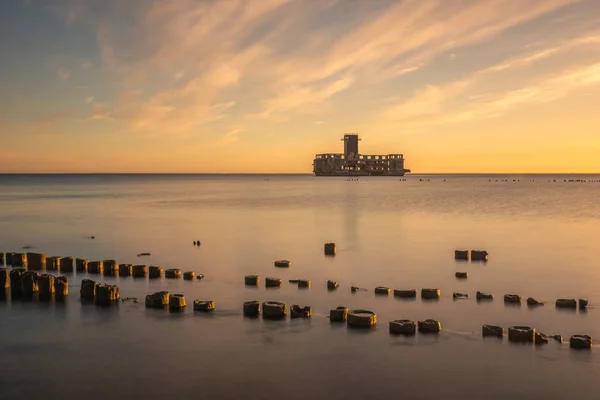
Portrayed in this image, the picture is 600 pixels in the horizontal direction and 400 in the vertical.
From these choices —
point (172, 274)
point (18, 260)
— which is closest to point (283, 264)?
point (172, 274)

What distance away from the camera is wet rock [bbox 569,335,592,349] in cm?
1461

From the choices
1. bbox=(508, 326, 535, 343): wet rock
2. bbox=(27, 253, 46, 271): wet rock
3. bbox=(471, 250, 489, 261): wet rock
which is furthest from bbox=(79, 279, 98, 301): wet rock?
bbox=(471, 250, 489, 261): wet rock

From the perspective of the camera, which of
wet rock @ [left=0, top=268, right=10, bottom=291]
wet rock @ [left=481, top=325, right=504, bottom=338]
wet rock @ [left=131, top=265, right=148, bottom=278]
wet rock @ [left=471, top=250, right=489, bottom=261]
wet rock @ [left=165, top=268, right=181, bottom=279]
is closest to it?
wet rock @ [left=481, top=325, right=504, bottom=338]

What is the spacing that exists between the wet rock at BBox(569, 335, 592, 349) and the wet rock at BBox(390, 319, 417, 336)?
4.38m

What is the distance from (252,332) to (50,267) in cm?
1557

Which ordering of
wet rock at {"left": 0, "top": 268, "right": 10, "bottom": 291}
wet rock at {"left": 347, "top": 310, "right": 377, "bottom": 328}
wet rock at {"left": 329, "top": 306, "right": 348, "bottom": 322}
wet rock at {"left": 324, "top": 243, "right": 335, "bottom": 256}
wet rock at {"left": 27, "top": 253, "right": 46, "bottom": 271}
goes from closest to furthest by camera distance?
1. wet rock at {"left": 347, "top": 310, "right": 377, "bottom": 328}
2. wet rock at {"left": 329, "top": 306, "right": 348, "bottom": 322}
3. wet rock at {"left": 0, "top": 268, "right": 10, "bottom": 291}
4. wet rock at {"left": 27, "top": 253, "right": 46, "bottom": 271}
5. wet rock at {"left": 324, "top": 243, "right": 335, "bottom": 256}

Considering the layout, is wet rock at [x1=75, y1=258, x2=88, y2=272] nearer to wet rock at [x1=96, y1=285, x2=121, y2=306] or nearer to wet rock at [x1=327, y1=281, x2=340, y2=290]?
wet rock at [x1=96, y1=285, x2=121, y2=306]

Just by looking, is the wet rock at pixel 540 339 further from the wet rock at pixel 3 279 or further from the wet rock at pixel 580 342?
the wet rock at pixel 3 279

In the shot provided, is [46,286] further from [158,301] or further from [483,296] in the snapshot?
[483,296]

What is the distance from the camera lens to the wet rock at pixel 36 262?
27.0m

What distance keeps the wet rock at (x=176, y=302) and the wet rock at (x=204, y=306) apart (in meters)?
0.52

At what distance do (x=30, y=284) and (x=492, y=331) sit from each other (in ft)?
57.0

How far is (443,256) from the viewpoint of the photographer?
3262cm

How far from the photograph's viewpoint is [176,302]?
1892 cm
